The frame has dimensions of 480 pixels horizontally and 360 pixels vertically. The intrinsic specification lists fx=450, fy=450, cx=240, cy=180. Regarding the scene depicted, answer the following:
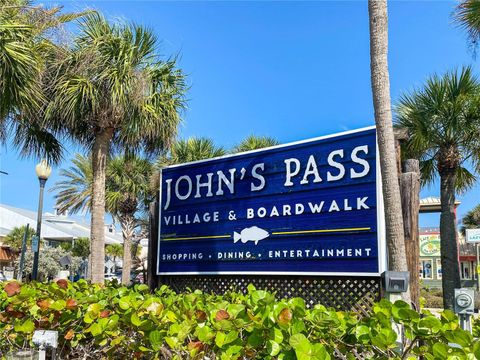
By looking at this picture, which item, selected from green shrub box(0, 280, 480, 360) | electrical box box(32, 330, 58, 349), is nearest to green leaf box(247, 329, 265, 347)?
green shrub box(0, 280, 480, 360)

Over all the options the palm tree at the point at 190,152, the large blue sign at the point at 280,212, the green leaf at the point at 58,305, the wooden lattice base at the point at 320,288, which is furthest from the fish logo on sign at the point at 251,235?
the palm tree at the point at 190,152

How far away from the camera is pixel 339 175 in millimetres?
5562

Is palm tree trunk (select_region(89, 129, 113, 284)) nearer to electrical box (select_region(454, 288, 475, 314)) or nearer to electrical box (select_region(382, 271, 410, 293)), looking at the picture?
electrical box (select_region(382, 271, 410, 293))

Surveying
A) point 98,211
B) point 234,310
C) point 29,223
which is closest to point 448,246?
point 98,211

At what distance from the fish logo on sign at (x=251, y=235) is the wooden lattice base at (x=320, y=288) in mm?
526

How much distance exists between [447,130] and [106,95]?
26.3 ft

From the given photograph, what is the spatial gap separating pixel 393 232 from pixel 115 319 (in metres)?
2.50

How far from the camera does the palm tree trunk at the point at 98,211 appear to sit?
8961mm

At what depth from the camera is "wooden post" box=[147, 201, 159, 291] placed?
7.56 meters

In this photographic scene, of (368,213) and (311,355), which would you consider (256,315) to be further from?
(368,213)

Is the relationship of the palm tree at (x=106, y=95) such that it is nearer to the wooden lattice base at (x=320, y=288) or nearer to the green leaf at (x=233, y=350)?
the wooden lattice base at (x=320, y=288)

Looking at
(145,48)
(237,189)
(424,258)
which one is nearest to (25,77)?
(145,48)

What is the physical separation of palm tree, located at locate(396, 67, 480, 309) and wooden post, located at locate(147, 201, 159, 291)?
6438 mm

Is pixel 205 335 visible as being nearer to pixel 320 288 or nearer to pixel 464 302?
pixel 464 302
